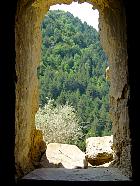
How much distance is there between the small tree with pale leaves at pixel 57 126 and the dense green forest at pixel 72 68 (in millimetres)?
11981

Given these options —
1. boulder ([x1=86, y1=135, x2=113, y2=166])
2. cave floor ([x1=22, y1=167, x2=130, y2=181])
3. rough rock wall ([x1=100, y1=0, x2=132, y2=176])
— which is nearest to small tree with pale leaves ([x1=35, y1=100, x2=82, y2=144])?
boulder ([x1=86, y1=135, x2=113, y2=166])

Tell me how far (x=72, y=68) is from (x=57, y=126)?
23.8 m

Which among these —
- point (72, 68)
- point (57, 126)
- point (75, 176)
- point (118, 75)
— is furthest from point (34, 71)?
point (72, 68)

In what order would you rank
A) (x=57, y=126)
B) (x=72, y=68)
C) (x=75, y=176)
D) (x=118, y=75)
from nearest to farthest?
(x=75, y=176)
(x=118, y=75)
(x=57, y=126)
(x=72, y=68)

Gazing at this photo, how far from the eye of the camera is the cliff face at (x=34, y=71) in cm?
303

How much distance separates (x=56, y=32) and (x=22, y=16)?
38.7m

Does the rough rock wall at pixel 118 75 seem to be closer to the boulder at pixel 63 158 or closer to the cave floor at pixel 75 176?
the cave floor at pixel 75 176

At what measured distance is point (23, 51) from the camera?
3242 mm

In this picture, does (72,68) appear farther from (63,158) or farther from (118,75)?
(118,75)

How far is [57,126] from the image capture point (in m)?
18.8

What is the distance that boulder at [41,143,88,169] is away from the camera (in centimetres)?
443
